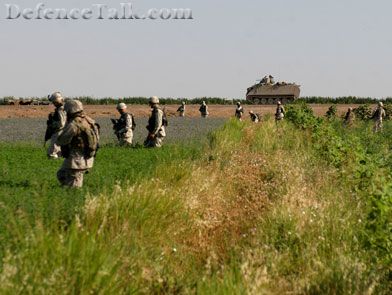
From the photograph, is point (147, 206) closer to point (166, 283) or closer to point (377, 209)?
point (166, 283)

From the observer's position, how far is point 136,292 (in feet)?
17.3

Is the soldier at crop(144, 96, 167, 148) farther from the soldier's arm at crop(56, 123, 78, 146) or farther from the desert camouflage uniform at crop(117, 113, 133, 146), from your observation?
the soldier's arm at crop(56, 123, 78, 146)

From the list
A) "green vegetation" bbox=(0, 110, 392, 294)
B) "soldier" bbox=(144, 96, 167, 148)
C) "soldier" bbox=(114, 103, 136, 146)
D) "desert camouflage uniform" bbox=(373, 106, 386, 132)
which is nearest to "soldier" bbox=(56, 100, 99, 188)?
"green vegetation" bbox=(0, 110, 392, 294)

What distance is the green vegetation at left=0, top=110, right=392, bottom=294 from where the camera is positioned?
201 inches

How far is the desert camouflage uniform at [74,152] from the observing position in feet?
35.5

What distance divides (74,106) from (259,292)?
642 centimetres

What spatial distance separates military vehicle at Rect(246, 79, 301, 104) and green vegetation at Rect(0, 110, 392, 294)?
273ft

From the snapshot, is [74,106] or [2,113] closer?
[74,106]

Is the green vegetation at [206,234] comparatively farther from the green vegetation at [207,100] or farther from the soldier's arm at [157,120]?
the green vegetation at [207,100]

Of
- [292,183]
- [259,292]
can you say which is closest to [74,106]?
[292,183]

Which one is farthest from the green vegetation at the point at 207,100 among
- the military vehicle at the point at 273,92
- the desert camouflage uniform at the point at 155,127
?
the desert camouflage uniform at the point at 155,127

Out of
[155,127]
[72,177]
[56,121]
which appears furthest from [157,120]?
[72,177]

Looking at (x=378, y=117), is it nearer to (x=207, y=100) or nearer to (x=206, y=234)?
(x=206, y=234)

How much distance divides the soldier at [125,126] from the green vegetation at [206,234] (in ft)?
24.5
